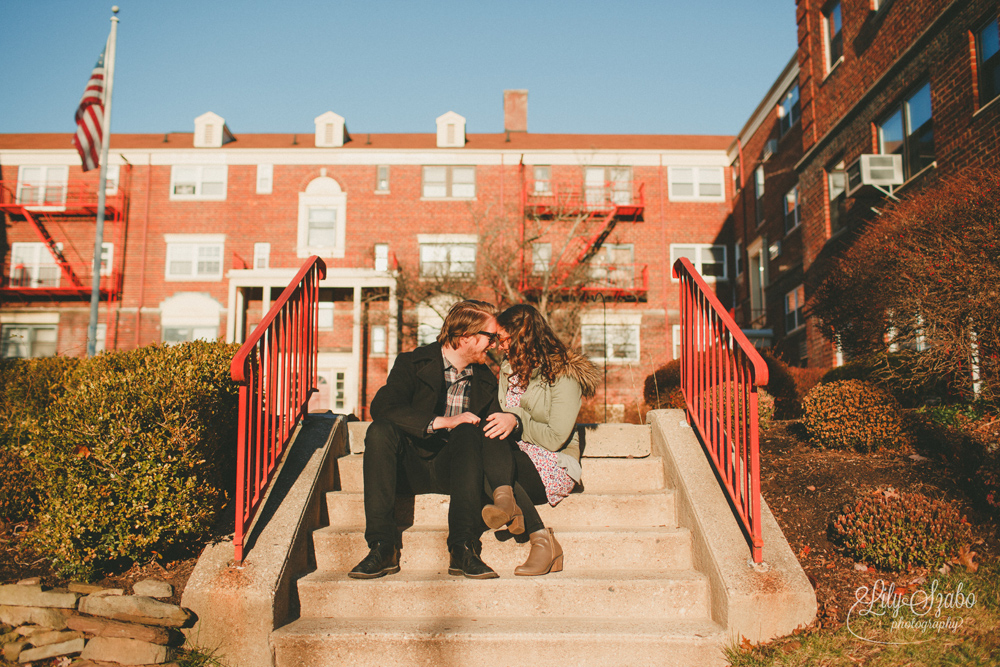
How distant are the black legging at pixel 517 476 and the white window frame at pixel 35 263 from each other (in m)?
25.6

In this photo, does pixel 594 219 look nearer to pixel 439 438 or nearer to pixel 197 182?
pixel 197 182

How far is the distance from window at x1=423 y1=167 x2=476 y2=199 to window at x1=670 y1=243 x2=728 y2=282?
7765mm

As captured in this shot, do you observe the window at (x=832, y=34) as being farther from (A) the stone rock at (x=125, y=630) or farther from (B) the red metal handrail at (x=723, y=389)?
(A) the stone rock at (x=125, y=630)

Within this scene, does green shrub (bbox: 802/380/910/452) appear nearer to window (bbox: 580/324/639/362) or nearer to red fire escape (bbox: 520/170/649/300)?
red fire escape (bbox: 520/170/649/300)

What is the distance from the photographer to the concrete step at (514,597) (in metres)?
3.12

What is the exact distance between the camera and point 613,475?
409cm

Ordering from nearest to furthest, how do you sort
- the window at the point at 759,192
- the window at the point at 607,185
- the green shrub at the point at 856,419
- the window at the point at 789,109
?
the green shrub at the point at 856,419, the window at the point at 789,109, the window at the point at 759,192, the window at the point at 607,185

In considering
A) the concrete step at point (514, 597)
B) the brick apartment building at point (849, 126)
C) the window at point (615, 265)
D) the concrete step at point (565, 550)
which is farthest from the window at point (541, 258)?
the concrete step at point (514, 597)

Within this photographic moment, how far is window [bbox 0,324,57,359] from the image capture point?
2392 cm

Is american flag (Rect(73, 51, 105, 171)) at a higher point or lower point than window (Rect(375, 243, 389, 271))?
higher

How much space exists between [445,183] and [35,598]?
22.6 meters

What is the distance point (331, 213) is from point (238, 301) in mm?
4514

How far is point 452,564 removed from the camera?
3.30 meters

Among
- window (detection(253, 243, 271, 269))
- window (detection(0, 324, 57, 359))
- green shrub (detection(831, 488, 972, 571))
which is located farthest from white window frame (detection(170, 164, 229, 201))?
green shrub (detection(831, 488, 972, 571))
